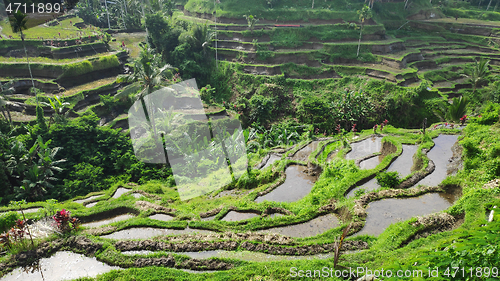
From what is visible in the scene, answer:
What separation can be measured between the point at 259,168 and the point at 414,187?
7935 millimetres

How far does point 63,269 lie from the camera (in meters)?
7.67

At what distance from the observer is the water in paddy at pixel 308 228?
919cm

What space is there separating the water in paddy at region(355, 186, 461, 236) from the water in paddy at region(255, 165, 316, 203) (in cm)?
334

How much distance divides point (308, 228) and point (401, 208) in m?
3.61

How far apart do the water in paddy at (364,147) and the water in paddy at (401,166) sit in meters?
1.74

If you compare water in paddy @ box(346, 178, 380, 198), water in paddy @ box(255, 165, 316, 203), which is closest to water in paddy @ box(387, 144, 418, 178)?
water in paddy @ box(346, 178, 380, 198)

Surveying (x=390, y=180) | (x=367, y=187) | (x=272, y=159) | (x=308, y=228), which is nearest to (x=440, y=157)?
(x=390, y=180)

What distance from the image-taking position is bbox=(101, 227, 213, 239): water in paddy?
30.0 feet

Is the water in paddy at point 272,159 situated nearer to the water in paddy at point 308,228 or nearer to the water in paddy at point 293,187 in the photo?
the water in paddy at point 293,187

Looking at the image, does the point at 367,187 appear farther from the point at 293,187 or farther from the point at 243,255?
the point at 243,255

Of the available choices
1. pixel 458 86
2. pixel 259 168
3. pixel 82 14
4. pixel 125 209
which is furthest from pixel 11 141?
pixel 458 86

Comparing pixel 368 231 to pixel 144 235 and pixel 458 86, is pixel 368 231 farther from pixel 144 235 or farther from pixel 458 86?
pixel 458 86

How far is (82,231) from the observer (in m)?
9.20

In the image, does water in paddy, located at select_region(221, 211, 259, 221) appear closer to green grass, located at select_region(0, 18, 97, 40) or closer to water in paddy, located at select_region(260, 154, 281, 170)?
water in paddy, located at select_region(260, 154, 281, 170)
